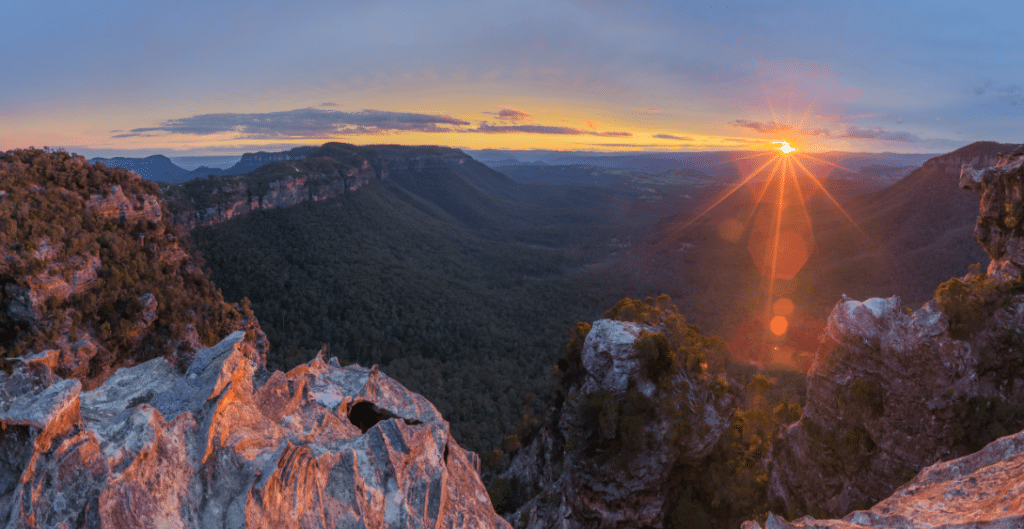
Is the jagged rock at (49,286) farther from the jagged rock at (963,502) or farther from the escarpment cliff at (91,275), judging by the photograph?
the jagged rock at (963,502)

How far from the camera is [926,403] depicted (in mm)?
20719

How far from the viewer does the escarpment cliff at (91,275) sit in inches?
1184

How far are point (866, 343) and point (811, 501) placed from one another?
9755mm

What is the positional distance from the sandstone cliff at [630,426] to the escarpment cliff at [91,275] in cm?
3228

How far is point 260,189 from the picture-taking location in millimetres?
111438

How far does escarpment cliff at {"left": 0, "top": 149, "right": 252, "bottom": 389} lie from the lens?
30078 mm

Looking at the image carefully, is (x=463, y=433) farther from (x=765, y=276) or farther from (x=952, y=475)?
(x=765, y=276)

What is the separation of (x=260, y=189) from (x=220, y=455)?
12084 centimetres

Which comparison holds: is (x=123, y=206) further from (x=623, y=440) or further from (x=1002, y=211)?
(x=1002, y=211)

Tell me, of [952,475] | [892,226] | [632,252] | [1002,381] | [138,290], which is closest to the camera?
[952,475]

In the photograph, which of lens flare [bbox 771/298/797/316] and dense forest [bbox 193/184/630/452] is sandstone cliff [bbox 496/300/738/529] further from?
lens flare [bbox 771/298/797/316]

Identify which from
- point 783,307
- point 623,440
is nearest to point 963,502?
point 623,440

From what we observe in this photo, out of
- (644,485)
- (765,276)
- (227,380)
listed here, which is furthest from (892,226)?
(227,380)

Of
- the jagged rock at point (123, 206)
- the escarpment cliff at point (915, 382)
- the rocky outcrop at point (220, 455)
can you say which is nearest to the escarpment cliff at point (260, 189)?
the jagged rock at point (123, 206)
